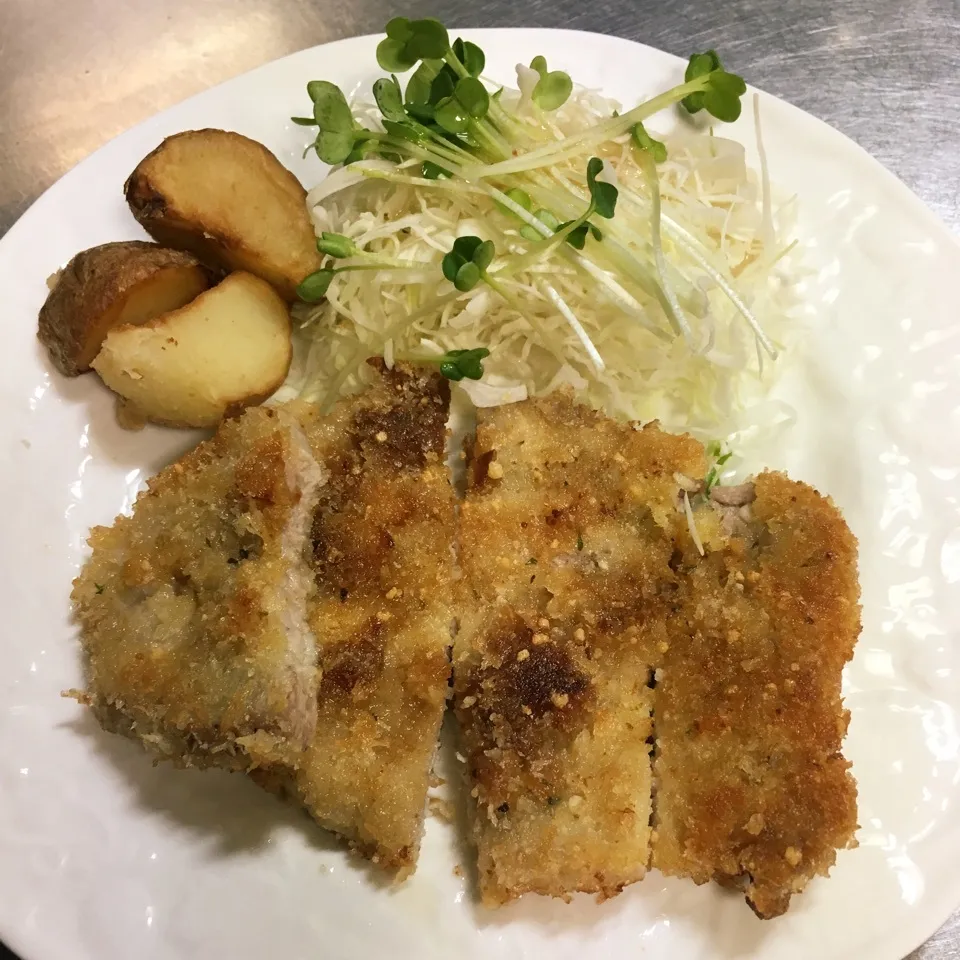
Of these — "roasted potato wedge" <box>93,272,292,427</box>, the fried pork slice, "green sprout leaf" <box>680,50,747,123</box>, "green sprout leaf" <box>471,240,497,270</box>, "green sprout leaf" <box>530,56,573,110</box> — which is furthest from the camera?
"green sprout leaf" <box>680,50,747,123</box>

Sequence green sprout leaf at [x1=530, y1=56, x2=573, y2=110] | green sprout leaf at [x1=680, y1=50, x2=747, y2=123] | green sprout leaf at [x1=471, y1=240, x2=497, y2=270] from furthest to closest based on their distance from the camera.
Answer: green sprout leaf at [x1=680, y1=50, x2=747, y2=123] < green sprout leaf at [x1=530, y1=56, x2=573, y2=110] < green sprout leaf at [x1=471, y1=240, x2=497, y2=270]

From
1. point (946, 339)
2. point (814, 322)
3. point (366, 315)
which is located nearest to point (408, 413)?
point (366, 315)

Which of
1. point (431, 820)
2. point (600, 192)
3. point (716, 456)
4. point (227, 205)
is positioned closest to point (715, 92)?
point (600, 192)

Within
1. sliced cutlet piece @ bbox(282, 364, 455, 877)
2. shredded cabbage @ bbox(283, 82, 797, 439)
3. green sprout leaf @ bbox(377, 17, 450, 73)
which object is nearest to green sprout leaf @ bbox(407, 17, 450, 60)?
green sprout leaf @ bbox(377, 17, 450, 73)

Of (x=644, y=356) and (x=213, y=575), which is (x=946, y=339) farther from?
(x=213, y=575)

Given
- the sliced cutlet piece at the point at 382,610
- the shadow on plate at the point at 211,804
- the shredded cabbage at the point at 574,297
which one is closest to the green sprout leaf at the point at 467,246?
the shredded cabbage at the point at 574,297

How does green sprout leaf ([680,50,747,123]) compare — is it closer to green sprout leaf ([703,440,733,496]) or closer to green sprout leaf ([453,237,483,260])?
green sprout leaf ([453,237,483,260])
